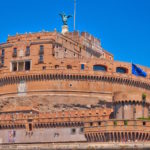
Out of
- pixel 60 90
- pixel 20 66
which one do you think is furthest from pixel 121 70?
pixel 20 66

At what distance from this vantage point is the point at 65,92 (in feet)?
237

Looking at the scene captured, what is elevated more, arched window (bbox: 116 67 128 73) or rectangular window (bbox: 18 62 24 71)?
rectangular window (bbox: 18 62 24 71)

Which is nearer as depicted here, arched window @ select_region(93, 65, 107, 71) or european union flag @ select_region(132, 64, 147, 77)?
arched window @ select_region(93, 65, 107, 71)

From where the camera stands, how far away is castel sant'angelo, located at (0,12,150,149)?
6050 cm

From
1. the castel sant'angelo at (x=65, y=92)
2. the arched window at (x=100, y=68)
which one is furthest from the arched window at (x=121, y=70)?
the arched window at (x=100, y=68)

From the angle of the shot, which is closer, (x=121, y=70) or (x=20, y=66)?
(x=20, y=66)

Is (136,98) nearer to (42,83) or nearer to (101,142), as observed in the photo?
(101,142)

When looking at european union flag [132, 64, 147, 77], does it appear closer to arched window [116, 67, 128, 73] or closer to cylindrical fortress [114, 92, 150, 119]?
arched window [116, 67, 128, 73]

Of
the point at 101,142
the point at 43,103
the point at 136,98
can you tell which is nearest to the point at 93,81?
the point at 43,103

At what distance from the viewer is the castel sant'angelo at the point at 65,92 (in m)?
60.5

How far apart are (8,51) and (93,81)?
15450mm

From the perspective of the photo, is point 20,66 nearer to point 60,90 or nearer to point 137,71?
point 60,90

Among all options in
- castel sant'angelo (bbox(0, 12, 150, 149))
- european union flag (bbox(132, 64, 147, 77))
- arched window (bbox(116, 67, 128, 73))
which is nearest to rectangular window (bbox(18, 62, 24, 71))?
castel sant'angelo (bbox(0, 12, 150, 149))

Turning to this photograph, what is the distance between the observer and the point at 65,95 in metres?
72.3
